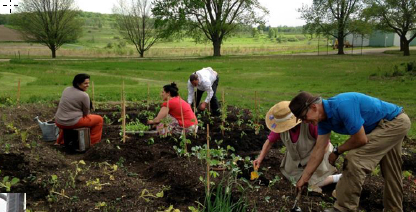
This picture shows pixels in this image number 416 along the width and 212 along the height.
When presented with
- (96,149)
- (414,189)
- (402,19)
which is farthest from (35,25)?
(414,189)

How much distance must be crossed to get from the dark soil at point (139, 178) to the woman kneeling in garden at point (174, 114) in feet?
0.74

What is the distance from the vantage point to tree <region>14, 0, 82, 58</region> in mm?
42844

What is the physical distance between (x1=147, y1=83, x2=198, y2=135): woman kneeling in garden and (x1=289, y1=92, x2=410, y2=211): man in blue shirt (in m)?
3.31

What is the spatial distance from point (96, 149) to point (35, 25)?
40.8 m

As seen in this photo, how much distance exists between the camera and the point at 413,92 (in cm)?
1266

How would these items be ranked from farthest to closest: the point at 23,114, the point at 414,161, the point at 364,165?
the point at 23,114, the point at 414,161, the point at 364,165

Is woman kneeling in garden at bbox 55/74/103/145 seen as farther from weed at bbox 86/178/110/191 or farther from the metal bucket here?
weed at bbox 86/178/110/191

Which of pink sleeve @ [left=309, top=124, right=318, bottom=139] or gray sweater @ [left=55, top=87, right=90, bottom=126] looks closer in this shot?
pink sleeve @ [left=309, top=124, right=318, bottom=139]

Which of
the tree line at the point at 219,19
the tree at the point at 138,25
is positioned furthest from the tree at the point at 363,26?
the tree at the point at 138,25

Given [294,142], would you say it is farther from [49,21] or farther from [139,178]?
[49,21]

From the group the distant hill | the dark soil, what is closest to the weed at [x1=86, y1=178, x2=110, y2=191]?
the dark soil

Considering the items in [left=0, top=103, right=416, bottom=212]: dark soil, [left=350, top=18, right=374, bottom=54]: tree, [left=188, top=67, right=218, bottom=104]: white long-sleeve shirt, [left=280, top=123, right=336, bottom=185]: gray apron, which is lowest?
[left=0, top=103, right=416, bottom=212]: dark soil

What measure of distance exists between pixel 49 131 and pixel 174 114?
2.13m

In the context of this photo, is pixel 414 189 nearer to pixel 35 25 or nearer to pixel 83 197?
pixel 83 197
